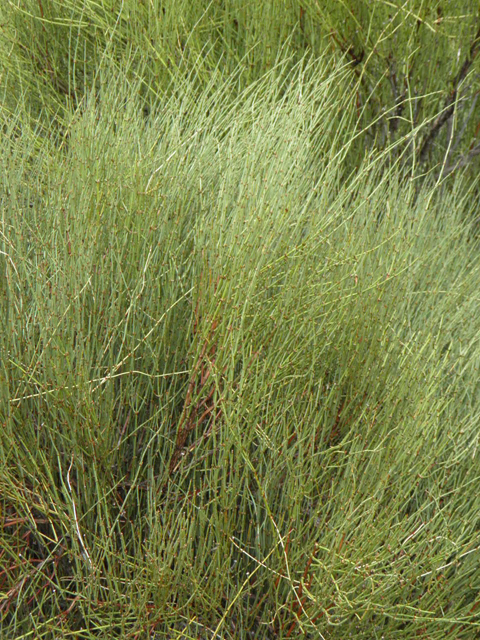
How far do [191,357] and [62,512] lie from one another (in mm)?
481

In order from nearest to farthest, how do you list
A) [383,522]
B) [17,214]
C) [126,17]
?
[383,522]
[17,214]
[126,17]

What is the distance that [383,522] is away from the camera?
5.62ft

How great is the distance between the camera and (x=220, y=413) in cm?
188

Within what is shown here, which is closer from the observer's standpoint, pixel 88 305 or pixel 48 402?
pixel 48 402

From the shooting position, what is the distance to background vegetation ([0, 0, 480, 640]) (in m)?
1.73

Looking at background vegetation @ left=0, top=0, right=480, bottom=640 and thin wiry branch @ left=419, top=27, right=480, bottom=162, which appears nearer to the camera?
background vegetation @ left=0, top=0, right=480, bottom=640

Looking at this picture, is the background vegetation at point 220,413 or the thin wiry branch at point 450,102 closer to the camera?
the background vegetation at point 220,413

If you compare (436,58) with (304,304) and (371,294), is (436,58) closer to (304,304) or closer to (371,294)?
(371,294)

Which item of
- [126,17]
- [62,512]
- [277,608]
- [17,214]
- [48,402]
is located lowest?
[277,608]

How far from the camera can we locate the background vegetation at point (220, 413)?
5.69 feet

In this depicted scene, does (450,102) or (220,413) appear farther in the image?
(450,102)

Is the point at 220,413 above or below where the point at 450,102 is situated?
below

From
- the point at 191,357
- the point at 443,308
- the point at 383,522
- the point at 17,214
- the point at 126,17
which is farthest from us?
the point at 126,17

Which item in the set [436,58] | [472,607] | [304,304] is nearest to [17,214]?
[304,304]
